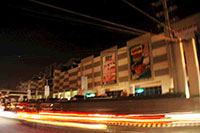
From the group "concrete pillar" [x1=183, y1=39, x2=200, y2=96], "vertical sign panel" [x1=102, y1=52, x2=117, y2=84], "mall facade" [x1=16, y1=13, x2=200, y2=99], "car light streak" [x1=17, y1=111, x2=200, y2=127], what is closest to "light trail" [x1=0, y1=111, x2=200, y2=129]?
"car light streak" [x1=17, y1=111, x2=200, y2=127]

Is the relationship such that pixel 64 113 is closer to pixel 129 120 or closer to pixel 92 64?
pixel 129 120

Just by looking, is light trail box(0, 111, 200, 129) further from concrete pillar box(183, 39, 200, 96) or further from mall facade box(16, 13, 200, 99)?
mall facade box(16, 13, 200, 99)

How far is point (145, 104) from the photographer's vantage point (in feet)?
27.6

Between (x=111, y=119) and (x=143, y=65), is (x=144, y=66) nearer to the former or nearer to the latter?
(x=143, y=65)

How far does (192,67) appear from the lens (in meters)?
10.9

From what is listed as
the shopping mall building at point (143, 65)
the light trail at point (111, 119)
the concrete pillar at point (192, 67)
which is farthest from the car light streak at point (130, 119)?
the shopping mall building at point (143, 65)

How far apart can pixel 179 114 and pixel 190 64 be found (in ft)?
18.4

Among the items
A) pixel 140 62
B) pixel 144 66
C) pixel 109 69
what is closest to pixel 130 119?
pixel 144 66

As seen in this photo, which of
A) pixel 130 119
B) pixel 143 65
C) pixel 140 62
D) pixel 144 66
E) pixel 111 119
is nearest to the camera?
pixel 130 119

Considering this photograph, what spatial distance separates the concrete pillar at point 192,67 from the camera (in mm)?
10258

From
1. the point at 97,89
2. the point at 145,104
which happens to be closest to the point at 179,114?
the point at 145,104

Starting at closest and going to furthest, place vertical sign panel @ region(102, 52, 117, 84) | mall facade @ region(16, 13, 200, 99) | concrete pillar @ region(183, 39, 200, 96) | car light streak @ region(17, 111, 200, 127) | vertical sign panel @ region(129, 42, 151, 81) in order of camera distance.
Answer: car light streak @ region(17, 111, 200, 127)
concrete pillar @ region(183, 39, 200, 96)
mall facade @ region(16, 13, 200, 99)
vertical sign panel @ region(129, 42, 151, 81)
vertical sign panel @ region(102, 52, 117, 84)

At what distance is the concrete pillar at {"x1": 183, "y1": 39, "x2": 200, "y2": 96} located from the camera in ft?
33.7

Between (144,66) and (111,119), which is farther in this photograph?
(144,66)
